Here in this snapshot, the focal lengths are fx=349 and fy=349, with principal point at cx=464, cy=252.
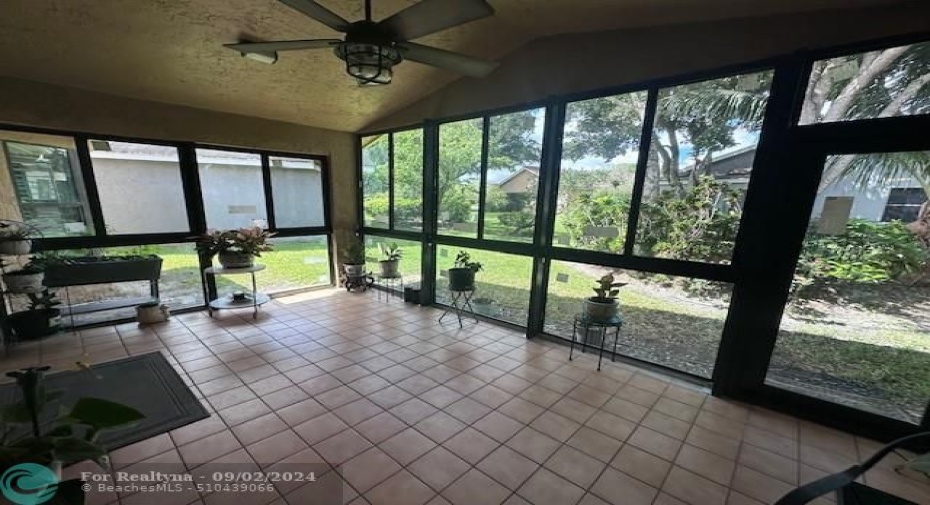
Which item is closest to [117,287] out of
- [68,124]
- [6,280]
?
A: [6,280]

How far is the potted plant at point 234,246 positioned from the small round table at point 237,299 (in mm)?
63

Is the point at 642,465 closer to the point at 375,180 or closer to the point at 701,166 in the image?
the point at 701,166

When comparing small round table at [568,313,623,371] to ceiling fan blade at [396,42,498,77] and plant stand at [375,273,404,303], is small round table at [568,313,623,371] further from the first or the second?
plant stand at [375,273,404,303]

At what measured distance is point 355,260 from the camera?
506cm

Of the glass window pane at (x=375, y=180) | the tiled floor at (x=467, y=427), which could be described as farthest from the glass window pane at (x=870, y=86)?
the glass window pane at (x=375, y=180)

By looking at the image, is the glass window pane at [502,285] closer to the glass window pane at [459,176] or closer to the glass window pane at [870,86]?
the glass window pane at [459,176]

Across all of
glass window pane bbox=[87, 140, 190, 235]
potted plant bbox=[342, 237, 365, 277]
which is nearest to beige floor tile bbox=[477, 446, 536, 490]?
potted plant bbox=[342, 237, 365, 277]

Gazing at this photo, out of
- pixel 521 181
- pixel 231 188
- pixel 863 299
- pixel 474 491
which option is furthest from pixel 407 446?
pixel 231 188

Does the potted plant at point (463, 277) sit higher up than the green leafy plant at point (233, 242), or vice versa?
the green leafy plant at point (233, 242)

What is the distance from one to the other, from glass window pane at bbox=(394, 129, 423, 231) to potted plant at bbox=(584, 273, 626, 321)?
234cm

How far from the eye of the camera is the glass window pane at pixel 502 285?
12.0 feet

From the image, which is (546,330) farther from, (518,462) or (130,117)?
(130,117)

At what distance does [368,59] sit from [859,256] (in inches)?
122

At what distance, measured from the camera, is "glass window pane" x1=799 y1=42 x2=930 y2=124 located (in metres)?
1.88
